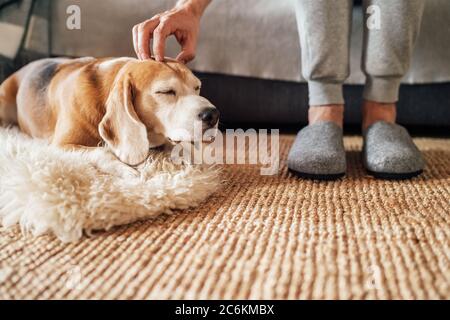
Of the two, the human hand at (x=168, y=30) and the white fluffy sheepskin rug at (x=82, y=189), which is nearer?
the white fluffy sheepskin rug at (x=82, y=189)

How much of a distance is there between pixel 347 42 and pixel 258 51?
1.21ft

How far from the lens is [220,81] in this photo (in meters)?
1.35

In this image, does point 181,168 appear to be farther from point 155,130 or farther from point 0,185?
point 0,185

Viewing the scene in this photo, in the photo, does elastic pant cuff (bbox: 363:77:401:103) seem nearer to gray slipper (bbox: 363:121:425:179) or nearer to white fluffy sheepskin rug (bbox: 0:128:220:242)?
gray slipper (bbox: 363:121:425:179)

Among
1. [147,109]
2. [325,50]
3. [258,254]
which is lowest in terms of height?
[258,254]

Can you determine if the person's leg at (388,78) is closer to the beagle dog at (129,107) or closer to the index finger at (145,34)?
the beagle dog at (129,107)

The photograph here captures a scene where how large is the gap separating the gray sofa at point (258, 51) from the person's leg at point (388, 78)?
282 millimetres

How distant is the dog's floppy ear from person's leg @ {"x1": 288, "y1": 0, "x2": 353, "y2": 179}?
312 mm

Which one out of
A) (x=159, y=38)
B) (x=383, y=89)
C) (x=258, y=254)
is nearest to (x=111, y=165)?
(x=159, y=38)

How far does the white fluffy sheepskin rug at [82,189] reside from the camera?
0.60m

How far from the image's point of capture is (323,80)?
38.3 inches

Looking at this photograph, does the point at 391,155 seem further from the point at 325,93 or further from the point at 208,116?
the point at 208,116

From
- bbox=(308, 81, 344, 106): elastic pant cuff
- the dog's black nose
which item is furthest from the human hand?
bbox=(308, 81, 344, 106): elastic pant cuff

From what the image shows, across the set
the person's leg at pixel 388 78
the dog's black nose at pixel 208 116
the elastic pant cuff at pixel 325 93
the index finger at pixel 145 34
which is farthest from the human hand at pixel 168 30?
the person's leg at pixel 388 78
